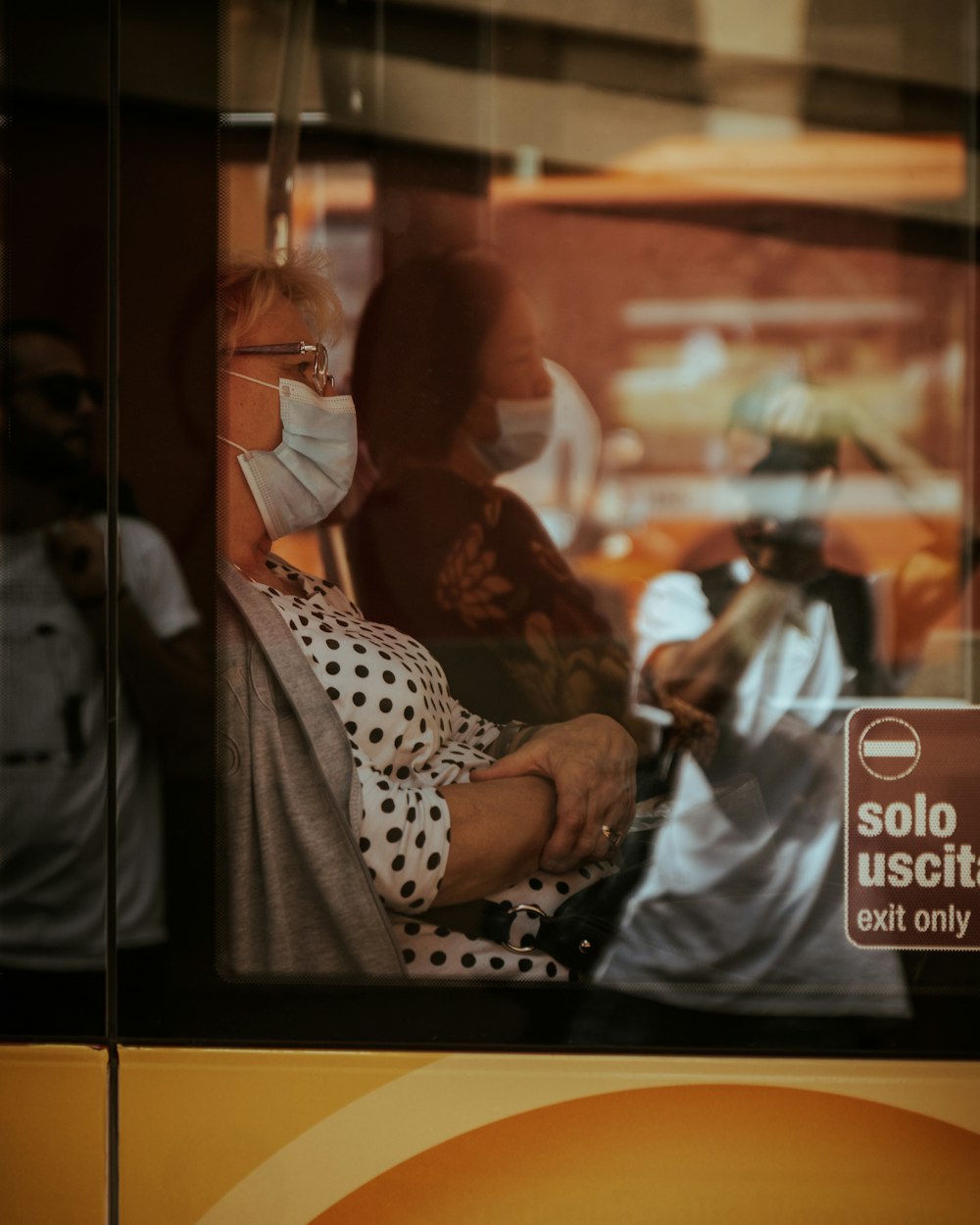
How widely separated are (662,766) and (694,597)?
0.37 metres

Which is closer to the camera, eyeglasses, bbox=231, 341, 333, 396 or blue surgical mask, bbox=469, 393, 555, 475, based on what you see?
eyeglasses, bbox=231, 341, 333, 396

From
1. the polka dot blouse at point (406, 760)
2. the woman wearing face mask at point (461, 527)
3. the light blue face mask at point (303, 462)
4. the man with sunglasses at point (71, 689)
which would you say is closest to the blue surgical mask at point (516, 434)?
the woman wearing face mask at point (461, 527)

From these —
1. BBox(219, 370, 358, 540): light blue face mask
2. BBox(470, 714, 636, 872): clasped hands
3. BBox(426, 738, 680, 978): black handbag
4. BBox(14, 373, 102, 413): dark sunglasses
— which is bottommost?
BBox(426, 738, 680, 978): black handbag

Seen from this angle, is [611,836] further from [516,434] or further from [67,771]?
[67,771]

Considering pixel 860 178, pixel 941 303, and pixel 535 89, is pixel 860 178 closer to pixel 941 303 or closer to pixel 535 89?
pixel 941 303

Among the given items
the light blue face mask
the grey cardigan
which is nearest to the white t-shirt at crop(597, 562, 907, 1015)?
the grey cardigan

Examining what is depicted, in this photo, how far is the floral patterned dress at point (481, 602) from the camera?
1.78 m

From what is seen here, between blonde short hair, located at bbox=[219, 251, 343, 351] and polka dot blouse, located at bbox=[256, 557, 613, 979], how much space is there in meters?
0.33

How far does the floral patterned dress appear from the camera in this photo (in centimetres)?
178

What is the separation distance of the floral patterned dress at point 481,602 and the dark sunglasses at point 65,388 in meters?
0.39

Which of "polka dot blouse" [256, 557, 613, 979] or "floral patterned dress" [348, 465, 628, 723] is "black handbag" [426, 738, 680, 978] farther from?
"floral patterned dress" [348, 465, 628, 723]

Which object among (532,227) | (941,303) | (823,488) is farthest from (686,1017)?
(941,303)

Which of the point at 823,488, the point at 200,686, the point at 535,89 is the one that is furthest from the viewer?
the point at 823,488

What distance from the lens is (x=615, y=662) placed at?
1.86 meters
